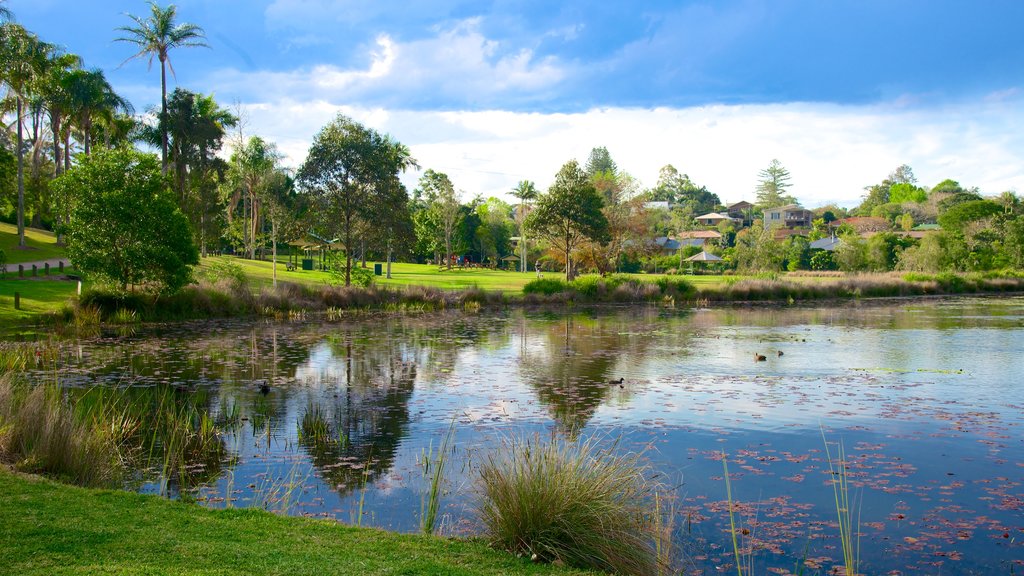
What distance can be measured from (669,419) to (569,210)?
40218 mm

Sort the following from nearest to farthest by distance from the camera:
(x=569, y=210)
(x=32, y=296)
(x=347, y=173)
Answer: (x=32, y=296)
(x=347, y=173)
(x=569, y=210)

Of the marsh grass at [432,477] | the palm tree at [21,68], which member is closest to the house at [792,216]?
the palm tree at [21,68]

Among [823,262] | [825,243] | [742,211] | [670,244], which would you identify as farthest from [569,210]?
[742,211]

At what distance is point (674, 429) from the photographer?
1315 centimetres

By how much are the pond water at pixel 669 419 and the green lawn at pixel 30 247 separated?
23.6 meters

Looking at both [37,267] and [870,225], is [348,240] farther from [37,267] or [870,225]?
[870,225]

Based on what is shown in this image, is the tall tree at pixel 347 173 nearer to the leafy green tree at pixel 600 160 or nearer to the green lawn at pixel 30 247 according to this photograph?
the green lawn at pixel 30 247

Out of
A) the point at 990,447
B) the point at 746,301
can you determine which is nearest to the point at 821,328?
the point at 746,301

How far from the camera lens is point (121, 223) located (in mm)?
28125

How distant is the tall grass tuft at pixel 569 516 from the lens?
22.3ft

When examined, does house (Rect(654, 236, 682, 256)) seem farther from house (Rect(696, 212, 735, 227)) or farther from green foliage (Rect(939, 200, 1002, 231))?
green foliage (Rect(939, 200, 1002, 231))

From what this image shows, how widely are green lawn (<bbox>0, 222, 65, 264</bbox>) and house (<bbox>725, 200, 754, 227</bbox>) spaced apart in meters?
111

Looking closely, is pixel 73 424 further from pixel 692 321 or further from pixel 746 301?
pixel 746 301

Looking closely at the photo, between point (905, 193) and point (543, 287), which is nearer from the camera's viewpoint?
point (543, 287)
